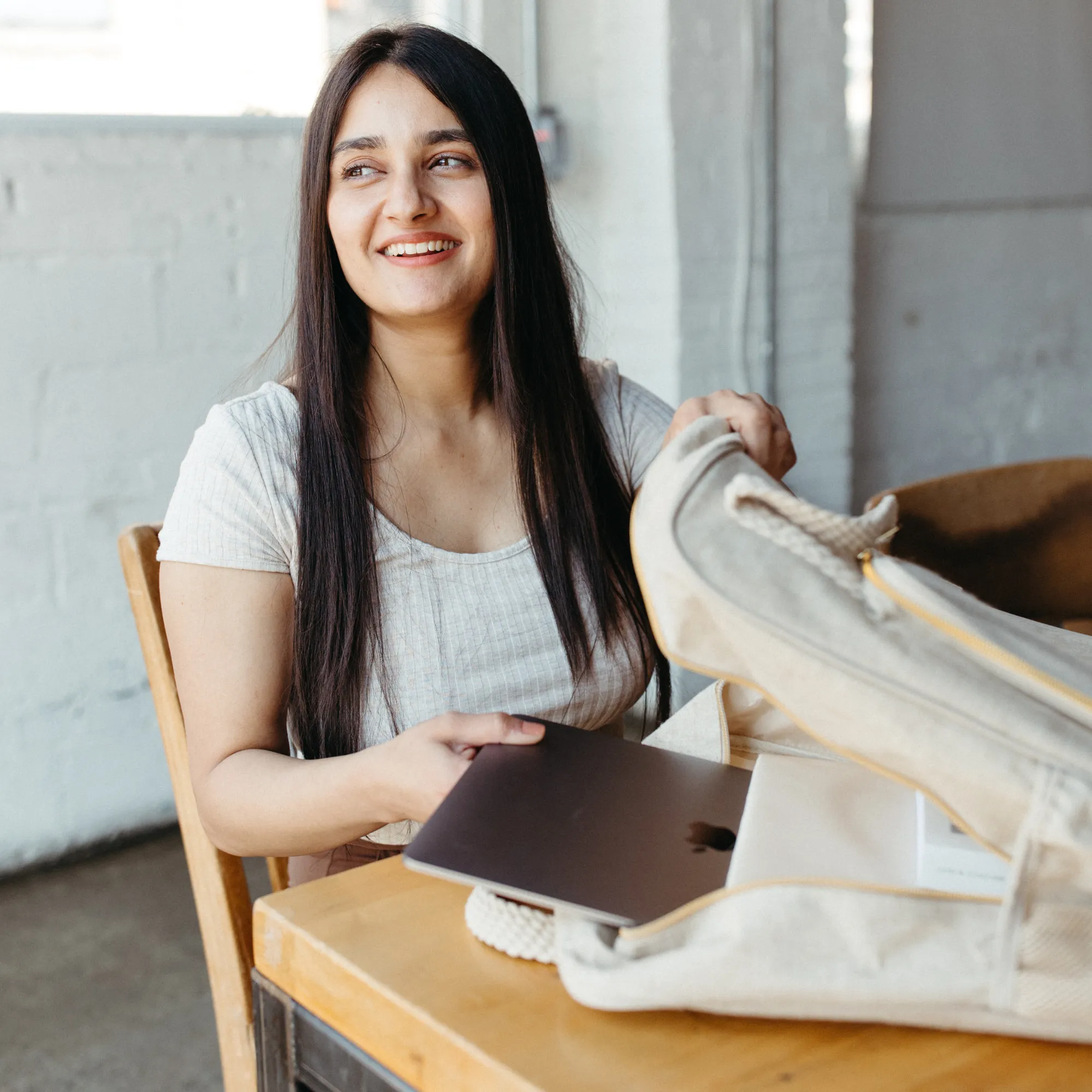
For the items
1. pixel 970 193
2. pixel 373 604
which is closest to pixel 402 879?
pixel 373 604

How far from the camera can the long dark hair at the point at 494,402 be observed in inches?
44.1

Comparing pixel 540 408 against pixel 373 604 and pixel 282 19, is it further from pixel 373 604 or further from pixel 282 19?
pixel 282 19

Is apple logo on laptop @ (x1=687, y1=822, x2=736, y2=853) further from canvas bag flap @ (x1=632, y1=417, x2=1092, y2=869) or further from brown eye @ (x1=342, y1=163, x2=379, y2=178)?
brown eye @ (x1=342, y1=163, x2=379, y2=178)

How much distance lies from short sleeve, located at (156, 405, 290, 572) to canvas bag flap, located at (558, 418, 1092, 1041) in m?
0.58

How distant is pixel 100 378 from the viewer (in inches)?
89.3

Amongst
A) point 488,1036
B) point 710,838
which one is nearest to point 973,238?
point 710,838

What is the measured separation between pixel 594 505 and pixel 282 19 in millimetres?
1616

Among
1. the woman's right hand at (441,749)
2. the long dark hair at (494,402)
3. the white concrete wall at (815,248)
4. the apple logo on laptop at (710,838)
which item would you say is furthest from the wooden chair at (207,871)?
the white concrete wall at (815,248)

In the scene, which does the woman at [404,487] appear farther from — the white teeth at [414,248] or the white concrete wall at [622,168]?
the white concrete wall at [622,168]

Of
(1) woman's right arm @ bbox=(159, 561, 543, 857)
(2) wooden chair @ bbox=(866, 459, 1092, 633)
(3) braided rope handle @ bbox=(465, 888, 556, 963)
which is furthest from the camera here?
(2) wooden chair @ bbox=(866, 459, 1092, 633)

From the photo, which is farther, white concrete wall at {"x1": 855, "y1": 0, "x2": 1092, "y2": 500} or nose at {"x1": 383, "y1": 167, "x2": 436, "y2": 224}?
white concrete wall at {"x1": 855, "y1": 0, "x2": 1092, "y2": 500}

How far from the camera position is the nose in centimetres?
Answer: 120

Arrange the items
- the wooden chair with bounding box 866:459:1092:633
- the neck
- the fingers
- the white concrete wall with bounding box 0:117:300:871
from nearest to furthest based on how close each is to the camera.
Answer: the fingers < the neck < the wooden chair with bounding box 866:459:1092:633 < the white concrete wall with bounding box 0:117:300:871

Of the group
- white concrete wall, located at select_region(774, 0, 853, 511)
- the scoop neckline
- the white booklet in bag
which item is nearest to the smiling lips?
the scoop neckline
